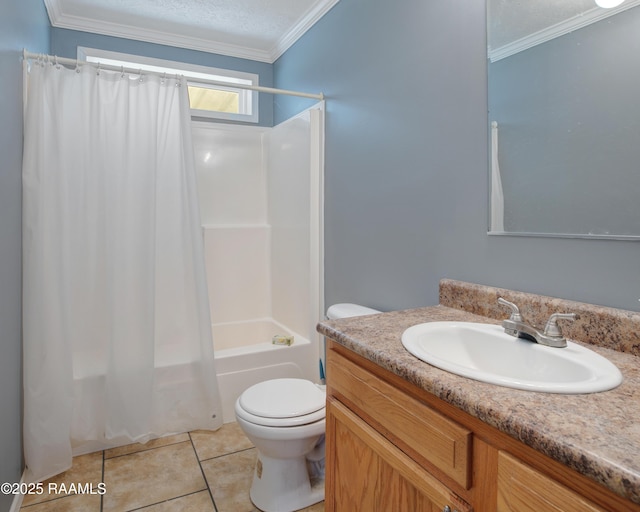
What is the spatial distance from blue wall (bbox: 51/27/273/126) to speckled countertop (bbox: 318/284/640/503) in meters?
2.82

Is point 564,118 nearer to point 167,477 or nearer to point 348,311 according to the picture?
point 348,311

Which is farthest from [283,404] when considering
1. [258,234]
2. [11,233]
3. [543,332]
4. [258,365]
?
[258,234]

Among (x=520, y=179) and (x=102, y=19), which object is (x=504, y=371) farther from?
(x=102, y=19)

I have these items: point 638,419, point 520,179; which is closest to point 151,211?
point 520,179

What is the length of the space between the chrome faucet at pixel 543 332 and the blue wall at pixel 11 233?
1733mm

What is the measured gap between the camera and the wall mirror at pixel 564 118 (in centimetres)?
101

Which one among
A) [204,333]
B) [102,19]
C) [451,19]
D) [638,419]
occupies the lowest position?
[204,333]

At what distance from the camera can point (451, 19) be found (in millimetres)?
1504

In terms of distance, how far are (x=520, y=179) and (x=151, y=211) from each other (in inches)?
68.4

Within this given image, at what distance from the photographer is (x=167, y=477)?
1854 millimetres

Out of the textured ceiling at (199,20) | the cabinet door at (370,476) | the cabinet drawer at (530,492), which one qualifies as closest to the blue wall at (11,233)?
the textured ceiling at (199,20)

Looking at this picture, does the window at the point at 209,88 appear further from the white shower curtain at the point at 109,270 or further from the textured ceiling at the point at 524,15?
the textured ceiling at the point at 524,15

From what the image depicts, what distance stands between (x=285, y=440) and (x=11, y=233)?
1400 millimetres

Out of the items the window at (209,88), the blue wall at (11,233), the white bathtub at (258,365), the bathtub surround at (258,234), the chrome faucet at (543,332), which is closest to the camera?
the chrome faucet at (543,332)
